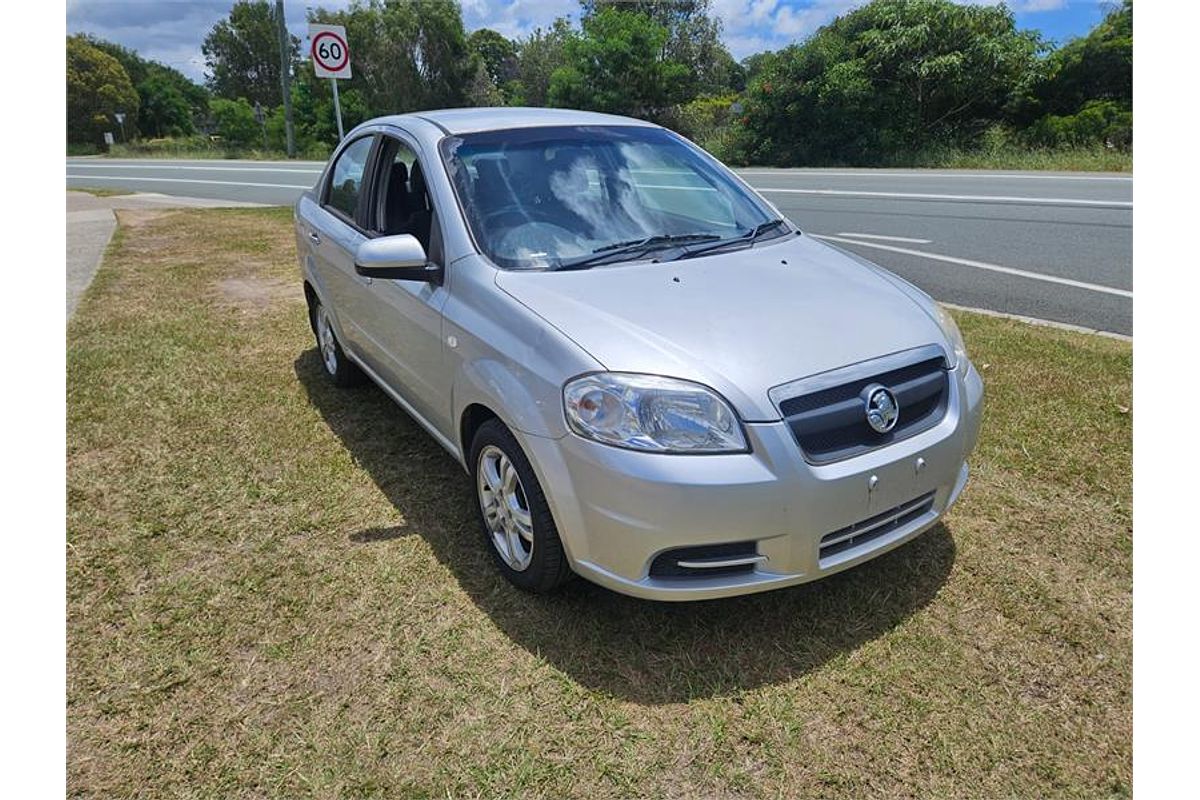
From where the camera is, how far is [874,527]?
8.35 ft

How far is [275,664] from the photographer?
2.68m

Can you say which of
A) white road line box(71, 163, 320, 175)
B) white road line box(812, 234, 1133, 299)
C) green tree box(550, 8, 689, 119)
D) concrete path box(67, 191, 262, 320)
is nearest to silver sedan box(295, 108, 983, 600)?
white road line box(812, 234, 1133, 299)

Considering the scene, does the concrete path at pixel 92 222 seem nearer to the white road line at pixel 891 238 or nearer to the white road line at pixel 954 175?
the white road line at pixel 891 238

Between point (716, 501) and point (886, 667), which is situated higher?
point (716, 501)

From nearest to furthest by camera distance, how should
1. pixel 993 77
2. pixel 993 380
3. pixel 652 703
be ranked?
pixel 652 703, pixel 993 380, pixel 993 77

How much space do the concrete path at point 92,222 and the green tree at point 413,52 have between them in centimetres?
2747

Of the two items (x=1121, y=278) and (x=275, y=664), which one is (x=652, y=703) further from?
(x=1121, y=278)

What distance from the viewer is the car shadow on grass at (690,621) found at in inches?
101

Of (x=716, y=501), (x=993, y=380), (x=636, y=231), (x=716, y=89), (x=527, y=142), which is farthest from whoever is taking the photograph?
(x=716, y=89)

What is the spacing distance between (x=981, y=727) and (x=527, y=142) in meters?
2.80

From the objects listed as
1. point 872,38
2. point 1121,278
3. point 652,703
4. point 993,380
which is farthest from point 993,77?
point 652,703

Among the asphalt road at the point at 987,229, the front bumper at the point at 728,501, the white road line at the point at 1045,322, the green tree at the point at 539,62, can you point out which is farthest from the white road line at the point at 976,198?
the green tree at the point at 539,62

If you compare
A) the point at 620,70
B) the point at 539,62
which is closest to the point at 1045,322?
the point at 620,70

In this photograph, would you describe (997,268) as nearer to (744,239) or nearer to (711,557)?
(744,239)
